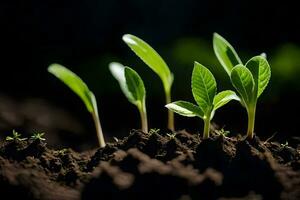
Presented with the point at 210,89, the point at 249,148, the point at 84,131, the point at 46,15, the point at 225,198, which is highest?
the point at 46,15

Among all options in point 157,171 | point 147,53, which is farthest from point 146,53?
point 157,171

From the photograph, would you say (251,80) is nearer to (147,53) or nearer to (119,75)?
(147,53)

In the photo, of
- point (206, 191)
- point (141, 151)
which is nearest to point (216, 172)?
point (206, 191)

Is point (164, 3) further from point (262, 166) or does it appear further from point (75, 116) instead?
point (262, 166)

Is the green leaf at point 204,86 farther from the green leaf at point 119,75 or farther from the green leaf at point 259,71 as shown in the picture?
the green leaf at point 119,75

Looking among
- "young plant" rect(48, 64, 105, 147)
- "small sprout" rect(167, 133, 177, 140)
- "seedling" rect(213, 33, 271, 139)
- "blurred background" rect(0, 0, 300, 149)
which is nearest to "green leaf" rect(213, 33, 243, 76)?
"seedling" rect(213, 33, 271, 139)

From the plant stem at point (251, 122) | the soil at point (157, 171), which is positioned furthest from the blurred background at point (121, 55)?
the soil at point (157, 171)
